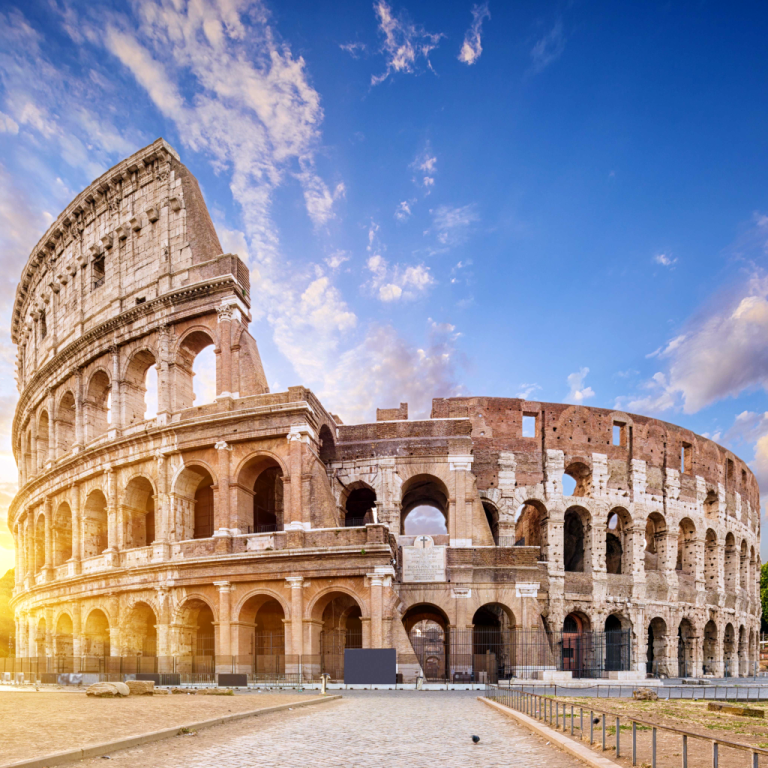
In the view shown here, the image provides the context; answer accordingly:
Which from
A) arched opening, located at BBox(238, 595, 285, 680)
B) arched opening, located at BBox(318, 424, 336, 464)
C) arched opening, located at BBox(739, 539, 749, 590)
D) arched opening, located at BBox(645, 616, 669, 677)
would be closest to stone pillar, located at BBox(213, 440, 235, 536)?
arched opening, located at BBox(238, 595, 285, 680)

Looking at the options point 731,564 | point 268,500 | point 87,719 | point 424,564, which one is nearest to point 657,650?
point 731,564

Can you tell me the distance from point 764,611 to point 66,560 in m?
52.3

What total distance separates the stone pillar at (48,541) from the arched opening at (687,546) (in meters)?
28.3

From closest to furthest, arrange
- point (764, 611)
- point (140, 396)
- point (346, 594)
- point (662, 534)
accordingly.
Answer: point (346, 594) < point (140, 396) < point (662, 534) < point (764, 611)

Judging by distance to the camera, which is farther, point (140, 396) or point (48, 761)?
point (140, 396)

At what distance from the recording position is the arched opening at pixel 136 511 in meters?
27.2

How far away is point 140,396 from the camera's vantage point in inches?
1148

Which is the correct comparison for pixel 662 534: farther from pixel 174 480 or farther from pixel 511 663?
pixel 174 480

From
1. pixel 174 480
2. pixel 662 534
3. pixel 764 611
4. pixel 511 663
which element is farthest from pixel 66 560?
pixel 764 611

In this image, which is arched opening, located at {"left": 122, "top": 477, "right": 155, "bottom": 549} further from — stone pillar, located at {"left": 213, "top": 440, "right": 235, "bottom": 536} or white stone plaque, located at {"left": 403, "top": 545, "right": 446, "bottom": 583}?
white stone plaque, located at {"left": 403, "top": 545, "right": 446, "bottom": 583}

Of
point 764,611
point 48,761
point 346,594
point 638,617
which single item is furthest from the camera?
point 764,611

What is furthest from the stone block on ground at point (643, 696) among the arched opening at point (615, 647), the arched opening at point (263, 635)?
the arched opening at point (615, 647)

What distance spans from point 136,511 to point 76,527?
3.26 meters

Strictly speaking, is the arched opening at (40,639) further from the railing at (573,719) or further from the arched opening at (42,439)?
the railing at (573,719)
